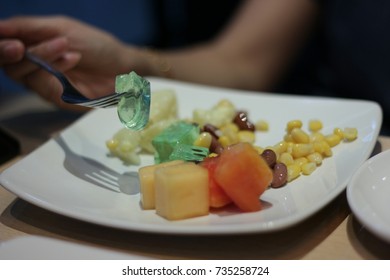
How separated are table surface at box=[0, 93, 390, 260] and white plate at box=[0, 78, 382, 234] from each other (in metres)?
0.05

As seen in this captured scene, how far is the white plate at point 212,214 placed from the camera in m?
0.94

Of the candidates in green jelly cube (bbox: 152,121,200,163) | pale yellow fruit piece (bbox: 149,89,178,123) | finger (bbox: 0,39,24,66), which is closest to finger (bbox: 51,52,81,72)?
finger (bbox: 0,39,24,66)

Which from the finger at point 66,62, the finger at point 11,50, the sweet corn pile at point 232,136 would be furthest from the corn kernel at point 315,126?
the finger at point 11,50

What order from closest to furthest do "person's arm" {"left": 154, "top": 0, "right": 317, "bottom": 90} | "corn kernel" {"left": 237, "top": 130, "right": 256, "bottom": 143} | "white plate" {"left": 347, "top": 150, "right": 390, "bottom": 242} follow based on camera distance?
1. "white plate" {"left": 347, "top": 150, "right": 390, "bottom": 242}
2. "corn kernel" {"left": 237, "top": 130, "right": 256, "bottom": 143}
3. "person's arm" {"left": 154, "top": 0, "right": 317, "bottom": 90}

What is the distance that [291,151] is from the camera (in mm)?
1243

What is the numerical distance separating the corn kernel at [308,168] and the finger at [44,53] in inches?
34.0

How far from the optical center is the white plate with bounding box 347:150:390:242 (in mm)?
886

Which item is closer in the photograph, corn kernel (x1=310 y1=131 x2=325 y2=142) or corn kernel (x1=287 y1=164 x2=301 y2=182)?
corn kernel (x1=287 y1=164 x2=301 y2=182)

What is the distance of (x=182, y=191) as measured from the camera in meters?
0.96

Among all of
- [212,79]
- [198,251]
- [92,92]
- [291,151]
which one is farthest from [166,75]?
[198,251]

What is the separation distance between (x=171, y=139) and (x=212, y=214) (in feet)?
0.93

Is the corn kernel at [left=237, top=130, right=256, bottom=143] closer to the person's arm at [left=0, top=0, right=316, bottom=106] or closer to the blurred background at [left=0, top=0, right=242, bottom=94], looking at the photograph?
the person's arm at [left=0, top=0, right=316, bottom=106]

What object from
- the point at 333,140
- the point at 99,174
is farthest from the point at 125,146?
the point at 333,140
